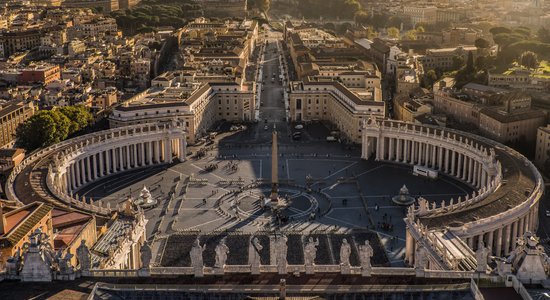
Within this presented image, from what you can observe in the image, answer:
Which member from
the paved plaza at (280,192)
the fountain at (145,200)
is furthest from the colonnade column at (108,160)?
the fountain at (145,200)

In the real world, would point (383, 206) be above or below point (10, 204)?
below

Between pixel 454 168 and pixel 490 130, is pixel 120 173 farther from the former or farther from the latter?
pixel 490 130

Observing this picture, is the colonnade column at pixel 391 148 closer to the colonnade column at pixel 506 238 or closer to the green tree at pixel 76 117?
the colonnade column at pixel 506 238

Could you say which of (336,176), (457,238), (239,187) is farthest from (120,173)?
(457,238)

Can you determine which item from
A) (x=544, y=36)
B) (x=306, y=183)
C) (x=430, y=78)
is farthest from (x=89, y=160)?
(x=544, y=36)

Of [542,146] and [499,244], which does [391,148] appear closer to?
[542,146]

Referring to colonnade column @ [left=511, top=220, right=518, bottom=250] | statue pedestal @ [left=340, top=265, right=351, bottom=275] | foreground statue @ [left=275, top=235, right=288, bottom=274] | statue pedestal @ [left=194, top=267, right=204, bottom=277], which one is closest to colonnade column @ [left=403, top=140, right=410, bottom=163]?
colonnade column @ [left=511, top=220, right=518, bottom=250]
